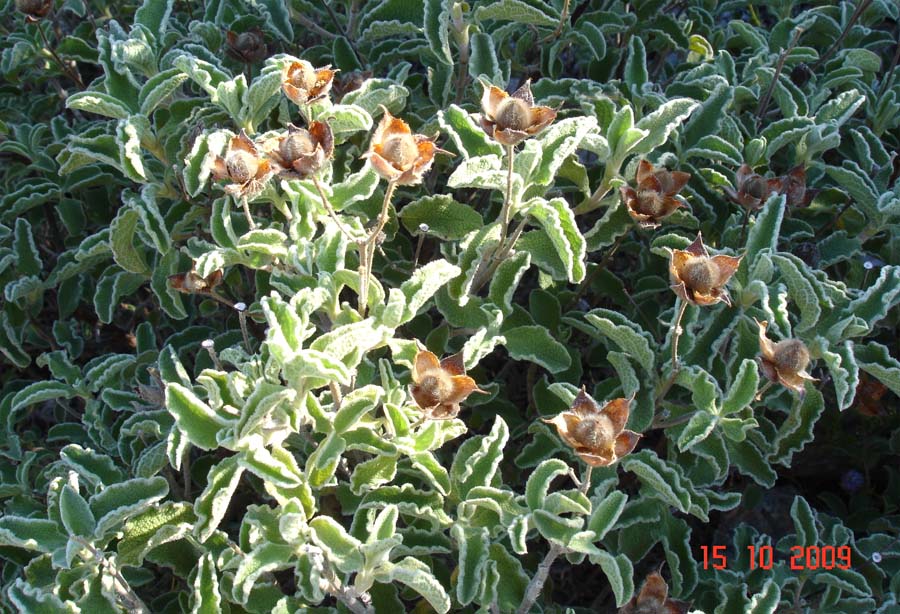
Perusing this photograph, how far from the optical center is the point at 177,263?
228 cm

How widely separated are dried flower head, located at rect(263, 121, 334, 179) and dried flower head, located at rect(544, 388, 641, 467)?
64 cm

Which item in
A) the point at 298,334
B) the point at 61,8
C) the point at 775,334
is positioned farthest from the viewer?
the point at 61,8

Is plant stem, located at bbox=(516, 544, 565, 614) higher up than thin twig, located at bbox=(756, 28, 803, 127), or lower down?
lower down

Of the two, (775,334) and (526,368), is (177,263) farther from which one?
(775,334)

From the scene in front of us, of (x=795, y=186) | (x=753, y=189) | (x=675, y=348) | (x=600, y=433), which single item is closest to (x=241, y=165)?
(x=600, y=433)

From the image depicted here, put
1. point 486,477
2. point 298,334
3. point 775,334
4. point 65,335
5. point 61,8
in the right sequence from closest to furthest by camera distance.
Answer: point 298,334
point 486,477
point 775,334
point 65,335
point 61,8

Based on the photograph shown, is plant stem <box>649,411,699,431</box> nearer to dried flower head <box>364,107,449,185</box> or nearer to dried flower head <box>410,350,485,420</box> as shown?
dried flower head <box>410,350,485,420</box>

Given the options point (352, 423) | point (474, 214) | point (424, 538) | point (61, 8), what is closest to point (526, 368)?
point (474, 214)

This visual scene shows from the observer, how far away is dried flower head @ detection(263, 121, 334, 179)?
1.68 meters

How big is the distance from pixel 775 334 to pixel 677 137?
0.57 m

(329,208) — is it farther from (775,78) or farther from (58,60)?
(58,60)
